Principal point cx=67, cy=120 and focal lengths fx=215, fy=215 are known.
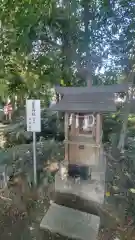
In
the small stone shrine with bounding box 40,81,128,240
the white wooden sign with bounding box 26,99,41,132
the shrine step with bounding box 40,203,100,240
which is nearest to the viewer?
the shrine step with bounding box 40,203,100,240

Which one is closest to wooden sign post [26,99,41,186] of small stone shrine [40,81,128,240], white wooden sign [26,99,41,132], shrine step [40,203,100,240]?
white wooden sign [26,99,41,132]

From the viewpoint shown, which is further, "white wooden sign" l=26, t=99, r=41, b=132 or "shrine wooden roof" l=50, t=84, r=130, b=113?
"white wooden sign" l=26, t=99, r=41, b=132

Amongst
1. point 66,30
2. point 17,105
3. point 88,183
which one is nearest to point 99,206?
point 88,183

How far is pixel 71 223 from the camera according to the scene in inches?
99.7

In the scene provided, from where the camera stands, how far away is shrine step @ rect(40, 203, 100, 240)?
2424 millimetres

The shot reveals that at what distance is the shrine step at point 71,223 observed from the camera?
7.95 ft

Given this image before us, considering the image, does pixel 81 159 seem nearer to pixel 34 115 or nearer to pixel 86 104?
pixel 86 104

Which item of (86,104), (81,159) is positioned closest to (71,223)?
(81,159)

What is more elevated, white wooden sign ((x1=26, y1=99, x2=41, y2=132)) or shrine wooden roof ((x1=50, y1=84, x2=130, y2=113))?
shrine wooden roof ((x1=50, y1=84, x2=130, y2=113))

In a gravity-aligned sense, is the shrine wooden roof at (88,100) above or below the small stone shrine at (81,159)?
above

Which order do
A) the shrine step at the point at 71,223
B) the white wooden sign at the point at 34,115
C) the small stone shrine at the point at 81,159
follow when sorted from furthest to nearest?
the white wooden sign at the point at 34,115
the small stone shrine at the point at 81,159
the shrine step at the point at 71,223

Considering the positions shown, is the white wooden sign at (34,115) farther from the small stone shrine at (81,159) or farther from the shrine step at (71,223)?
the shrine step at (71,223)

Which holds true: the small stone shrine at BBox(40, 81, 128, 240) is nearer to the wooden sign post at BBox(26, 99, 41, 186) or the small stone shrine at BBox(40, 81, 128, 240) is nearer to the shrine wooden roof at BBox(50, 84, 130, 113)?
the shrine wooden roof at BBox(50, 84, 130, 113)

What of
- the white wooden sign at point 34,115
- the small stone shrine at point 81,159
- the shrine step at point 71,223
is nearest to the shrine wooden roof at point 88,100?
the small stone shrine at point 81,159
